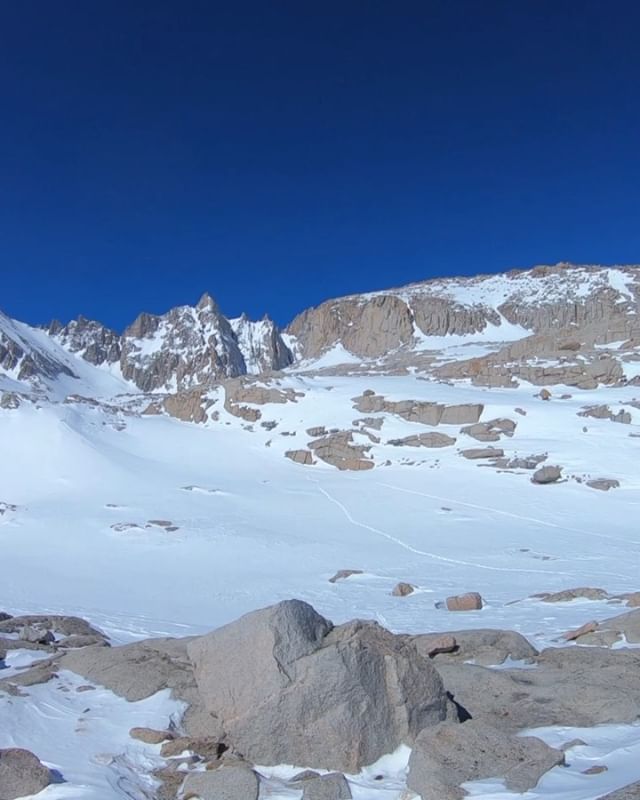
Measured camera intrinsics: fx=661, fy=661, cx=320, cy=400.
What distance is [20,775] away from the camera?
5.73m

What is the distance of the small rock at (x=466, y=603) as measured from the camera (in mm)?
14859

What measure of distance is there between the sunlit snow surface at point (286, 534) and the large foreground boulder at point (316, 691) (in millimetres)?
360

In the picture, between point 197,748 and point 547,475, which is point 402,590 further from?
point 547,475

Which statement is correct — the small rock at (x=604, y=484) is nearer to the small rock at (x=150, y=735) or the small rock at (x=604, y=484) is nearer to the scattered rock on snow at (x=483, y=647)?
the scattered rock on snow at (x=483, y=647)

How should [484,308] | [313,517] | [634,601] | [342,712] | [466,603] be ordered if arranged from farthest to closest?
[484,308], [313,517], [466,603], [634,601], [342,712]

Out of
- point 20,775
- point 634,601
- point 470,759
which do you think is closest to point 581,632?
point 634,601

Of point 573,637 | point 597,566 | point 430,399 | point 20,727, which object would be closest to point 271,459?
point 430,399

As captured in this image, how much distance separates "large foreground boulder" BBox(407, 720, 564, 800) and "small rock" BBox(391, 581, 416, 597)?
1095 centimetres

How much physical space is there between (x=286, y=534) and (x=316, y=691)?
2037cm

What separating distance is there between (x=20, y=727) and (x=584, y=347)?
59789 millimetres

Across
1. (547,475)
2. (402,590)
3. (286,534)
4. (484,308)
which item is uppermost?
(484,308)

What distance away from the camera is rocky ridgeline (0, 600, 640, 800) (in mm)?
5785

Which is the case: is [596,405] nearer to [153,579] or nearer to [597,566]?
[597,566]

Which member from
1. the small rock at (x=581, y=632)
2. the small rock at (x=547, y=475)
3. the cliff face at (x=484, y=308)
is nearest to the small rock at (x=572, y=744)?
the small rock at (x=581, y=632)
